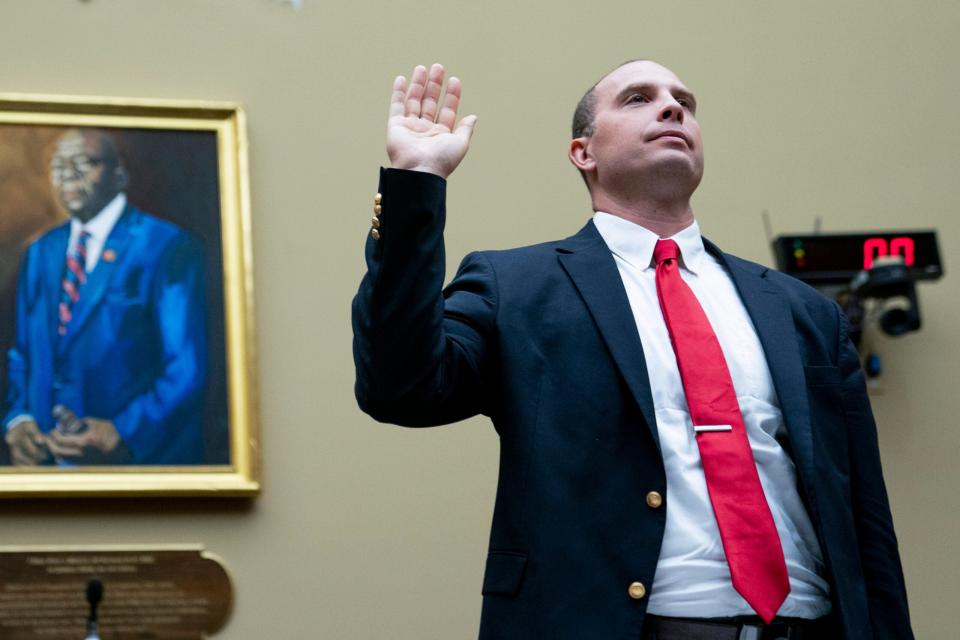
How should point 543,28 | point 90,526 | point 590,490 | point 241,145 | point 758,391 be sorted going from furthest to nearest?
point 543,28 < point 241,145 < point 90,526 < point 758,391 < point 590,490

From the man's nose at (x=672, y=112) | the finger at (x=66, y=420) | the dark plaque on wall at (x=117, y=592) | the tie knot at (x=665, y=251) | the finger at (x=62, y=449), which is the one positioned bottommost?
the dark plaque on wall at (x=117, y=592)

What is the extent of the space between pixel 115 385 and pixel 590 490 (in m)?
2.57

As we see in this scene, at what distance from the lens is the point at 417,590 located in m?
4.35

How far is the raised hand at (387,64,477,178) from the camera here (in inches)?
82.2

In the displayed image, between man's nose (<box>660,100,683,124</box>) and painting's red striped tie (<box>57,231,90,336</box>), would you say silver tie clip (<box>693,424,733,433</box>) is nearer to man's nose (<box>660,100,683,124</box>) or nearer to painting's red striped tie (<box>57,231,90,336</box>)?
man's nose (<box>660,100,683,124</box>)

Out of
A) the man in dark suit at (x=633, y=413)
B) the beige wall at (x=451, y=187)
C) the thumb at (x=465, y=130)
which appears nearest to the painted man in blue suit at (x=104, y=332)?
the beige wall at (x=451, y=187)

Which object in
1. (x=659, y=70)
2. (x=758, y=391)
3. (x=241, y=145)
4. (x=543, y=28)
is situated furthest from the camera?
(x=543, y=28)

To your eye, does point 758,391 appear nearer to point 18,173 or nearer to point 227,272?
point 227,272

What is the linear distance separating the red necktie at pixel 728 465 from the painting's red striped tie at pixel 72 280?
2577 mm

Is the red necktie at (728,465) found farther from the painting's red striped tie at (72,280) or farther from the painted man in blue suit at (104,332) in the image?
the painting's red striped tie at (72,280)

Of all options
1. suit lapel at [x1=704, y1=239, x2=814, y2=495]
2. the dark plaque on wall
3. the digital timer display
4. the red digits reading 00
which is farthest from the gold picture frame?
suit lapel at [x1=704, y1=239, x2=814, y2=495]

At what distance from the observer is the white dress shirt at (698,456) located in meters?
2.06

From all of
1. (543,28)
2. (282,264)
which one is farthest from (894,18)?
(282,264)

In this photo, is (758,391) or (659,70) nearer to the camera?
(758,391)
